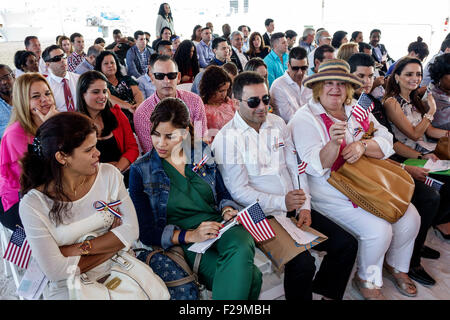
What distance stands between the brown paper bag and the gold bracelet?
926 mm

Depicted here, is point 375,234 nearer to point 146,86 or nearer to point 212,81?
point 212,81

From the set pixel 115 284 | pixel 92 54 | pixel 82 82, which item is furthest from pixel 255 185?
pixel 92 54

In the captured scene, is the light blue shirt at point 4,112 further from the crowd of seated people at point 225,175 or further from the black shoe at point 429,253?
the black shoe at point 429,253

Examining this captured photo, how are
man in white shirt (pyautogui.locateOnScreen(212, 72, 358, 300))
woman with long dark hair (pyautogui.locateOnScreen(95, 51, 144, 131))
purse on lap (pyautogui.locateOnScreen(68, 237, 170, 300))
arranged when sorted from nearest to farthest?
purse on lap (pyautogui.locateOnScreen(68, 237, 170, 300))
man in white shirt (pyautogui.locateOnScreen(212, 72, 358, 300))
woman with long dark hair (pyautogui.locateOnScreen(95, 51, 144, 131))

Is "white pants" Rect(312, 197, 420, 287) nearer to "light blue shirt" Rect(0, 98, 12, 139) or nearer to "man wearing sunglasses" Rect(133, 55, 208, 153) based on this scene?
"man wearing sunglasses" Rect(133, 55, 208, 153)

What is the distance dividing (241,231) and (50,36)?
13.3 m

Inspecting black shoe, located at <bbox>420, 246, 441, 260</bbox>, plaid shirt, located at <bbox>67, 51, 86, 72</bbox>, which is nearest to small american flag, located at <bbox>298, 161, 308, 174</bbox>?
black shoe, located at <bbox>420, 246, 441, 260</bbox>

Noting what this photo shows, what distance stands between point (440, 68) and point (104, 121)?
3300 mm

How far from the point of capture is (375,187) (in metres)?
2.08

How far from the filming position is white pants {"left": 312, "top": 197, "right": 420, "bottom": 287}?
84.9 inches

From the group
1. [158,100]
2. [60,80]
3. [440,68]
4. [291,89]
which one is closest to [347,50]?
[291,89]

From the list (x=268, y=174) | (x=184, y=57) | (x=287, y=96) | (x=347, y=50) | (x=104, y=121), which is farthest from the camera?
(x=184, y=57)

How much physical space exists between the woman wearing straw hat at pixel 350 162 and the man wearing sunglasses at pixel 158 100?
1.16m
